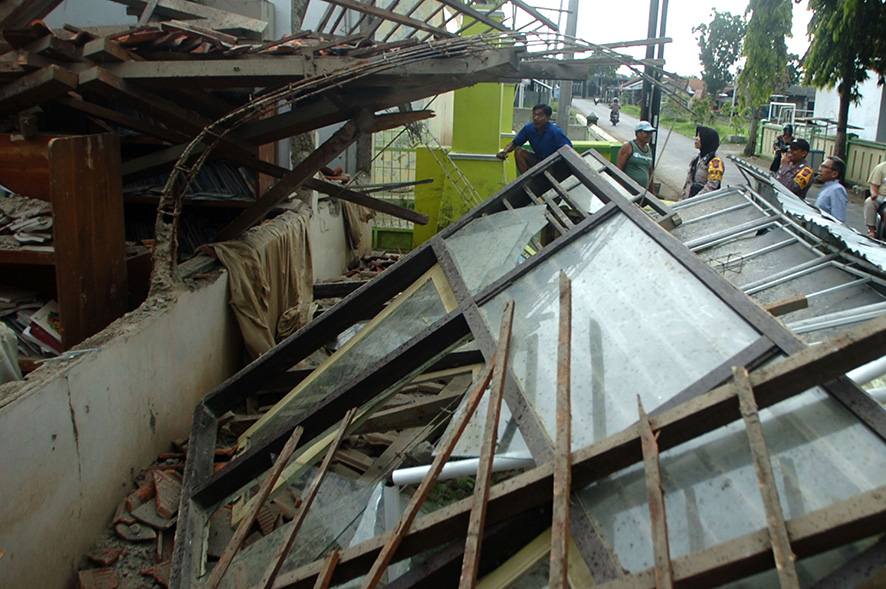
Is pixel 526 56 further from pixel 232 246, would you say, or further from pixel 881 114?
pixel 881 114

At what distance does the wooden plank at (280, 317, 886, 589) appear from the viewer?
1.71 m

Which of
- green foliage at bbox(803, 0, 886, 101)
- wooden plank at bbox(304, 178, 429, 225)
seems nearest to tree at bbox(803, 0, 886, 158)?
green foliage at bbox(803, 0, 886, 101)

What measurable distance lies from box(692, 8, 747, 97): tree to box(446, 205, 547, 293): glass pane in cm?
4353

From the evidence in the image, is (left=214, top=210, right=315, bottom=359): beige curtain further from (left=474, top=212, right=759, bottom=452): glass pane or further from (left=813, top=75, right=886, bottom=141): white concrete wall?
(left=813, top=75, right=886, bottom=141): white concrete wall

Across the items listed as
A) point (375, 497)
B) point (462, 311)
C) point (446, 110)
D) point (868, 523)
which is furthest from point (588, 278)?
point (446, 110)

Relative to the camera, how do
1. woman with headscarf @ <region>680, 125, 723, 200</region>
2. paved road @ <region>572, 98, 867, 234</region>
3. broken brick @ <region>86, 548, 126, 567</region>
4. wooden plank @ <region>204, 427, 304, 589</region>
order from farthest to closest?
1. paved road @ <region>572, 98, 867, 234</region>
2. woman with headscarf @ <region>680, 125, 723, 200</region>
3. broken brick @ <region>86, 548, 126, 567</region>
4. wooden plank @ <region>204, 427, 304, 589</region>

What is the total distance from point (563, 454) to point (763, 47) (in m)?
23.2

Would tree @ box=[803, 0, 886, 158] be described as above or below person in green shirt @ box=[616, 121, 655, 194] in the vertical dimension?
above

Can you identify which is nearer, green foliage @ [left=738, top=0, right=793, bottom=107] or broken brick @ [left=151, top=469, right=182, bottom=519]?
broken brick @ [left=151, top=469, right=182, bottom=519]

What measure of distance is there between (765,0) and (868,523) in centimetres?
2369

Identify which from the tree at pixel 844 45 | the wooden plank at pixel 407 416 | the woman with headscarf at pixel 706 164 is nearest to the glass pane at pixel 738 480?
the wooden plank at pixel 407 416

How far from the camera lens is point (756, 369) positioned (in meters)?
2.03

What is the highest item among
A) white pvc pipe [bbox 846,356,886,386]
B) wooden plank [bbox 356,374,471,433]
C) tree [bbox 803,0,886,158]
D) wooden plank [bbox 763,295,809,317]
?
tree [bbox 803,0,886,158]

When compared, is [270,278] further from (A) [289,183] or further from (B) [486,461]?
(B) [486,461]
